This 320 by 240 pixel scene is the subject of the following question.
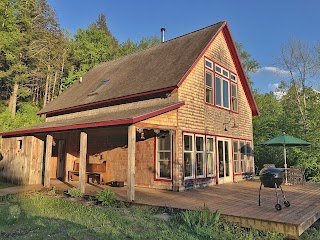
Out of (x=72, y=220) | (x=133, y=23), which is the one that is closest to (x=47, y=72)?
(x=133, y=23)

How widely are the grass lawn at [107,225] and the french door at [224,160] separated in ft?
20.2

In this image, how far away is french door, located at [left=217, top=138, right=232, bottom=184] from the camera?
1252 centimetres

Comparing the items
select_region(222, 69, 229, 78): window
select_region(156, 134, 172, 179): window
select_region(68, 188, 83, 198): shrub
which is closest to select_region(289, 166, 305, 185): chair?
select_region(222, 69, 229, 78): window

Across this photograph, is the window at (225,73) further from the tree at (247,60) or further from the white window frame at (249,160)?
the tree at (247,60)

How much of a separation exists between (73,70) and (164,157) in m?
23.2

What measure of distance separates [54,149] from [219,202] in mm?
10510

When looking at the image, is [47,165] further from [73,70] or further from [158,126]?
[73,70]

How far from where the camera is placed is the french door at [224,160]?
12517 mm

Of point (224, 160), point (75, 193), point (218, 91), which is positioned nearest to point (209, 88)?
point (218, 91)

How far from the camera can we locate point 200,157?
11.3 meters

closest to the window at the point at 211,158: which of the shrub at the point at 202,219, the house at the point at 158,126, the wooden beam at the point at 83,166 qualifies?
the house at the point at 158,126

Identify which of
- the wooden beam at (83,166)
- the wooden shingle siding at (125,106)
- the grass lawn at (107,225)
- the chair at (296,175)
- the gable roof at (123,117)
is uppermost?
the wooden shingle siding at (125,106)

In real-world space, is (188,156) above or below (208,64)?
below

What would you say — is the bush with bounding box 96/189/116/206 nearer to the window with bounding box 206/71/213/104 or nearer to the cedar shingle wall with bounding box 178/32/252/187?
the cedar shingle wall with bounding box 178/32/252/187
